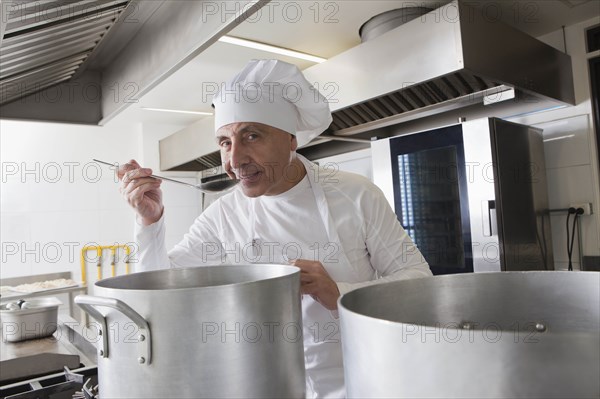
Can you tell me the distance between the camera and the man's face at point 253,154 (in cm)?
92

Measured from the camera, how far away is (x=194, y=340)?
423mm

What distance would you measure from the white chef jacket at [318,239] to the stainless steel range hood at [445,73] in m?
0.80

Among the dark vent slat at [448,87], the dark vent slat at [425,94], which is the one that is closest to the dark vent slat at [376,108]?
the dark vent slat at [425,94]

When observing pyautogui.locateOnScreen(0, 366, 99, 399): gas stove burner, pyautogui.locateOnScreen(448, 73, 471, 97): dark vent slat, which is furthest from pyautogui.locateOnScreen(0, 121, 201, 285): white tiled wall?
pyautogui.locateOnScreen(0, 366, 99, 399): gas stove burner

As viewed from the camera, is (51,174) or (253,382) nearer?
(253,382)

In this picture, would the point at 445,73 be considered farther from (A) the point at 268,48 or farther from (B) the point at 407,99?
(A) the point at 268,48

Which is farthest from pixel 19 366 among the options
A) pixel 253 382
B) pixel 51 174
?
pixel 51 174

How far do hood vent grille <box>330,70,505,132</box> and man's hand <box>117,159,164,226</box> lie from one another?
125 centimetres

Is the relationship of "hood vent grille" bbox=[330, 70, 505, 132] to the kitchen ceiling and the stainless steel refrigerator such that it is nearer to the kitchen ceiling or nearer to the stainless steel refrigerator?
the stainless steel refrigerator

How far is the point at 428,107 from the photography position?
216cm

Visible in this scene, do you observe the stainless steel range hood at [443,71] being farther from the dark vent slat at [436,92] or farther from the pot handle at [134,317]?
the pot handle at [134,317]

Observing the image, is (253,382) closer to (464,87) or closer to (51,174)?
(464,87)

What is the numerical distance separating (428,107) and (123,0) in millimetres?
1617

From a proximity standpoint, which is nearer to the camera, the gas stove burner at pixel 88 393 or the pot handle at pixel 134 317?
the pot handle at pixel 134 317
